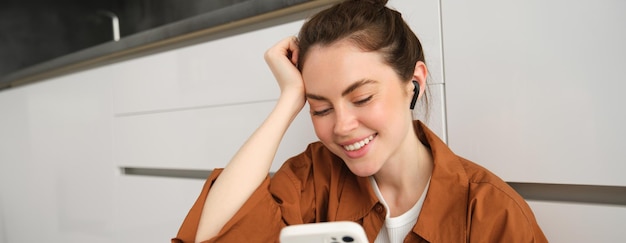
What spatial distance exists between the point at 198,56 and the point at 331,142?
56 cm

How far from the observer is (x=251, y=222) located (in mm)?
729

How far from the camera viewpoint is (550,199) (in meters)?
0.75

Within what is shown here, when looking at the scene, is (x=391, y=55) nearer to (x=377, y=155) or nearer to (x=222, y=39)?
(x=377, y=155)

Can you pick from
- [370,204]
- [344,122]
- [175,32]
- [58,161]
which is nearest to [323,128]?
[344,122]

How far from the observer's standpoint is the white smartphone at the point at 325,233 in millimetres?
423

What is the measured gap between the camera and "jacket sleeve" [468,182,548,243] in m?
0.62

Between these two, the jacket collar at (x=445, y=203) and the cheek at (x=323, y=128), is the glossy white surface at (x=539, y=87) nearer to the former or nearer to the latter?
the jacket collar at (x=445, y=203)

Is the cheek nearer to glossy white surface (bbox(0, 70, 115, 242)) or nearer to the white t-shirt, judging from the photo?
the white t-shirt

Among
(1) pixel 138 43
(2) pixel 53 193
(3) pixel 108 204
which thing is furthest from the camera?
(2) pixel 53 193

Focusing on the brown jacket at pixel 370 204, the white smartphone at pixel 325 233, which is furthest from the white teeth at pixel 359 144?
the white smartphone at pixel 325 233

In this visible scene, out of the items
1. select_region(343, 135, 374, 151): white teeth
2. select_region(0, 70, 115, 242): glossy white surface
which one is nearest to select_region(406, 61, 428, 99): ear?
select_region(343, 135, 374, 151): white teeth

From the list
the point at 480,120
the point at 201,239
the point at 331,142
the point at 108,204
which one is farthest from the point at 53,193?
the point at 480,120

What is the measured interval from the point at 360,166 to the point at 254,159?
0.18 m

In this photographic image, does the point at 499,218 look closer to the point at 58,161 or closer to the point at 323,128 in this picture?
the point at 323,128
